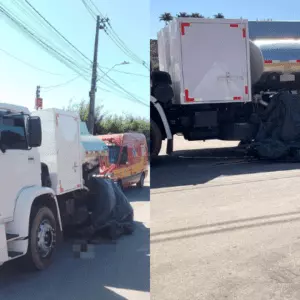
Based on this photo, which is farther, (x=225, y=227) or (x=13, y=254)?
(x=225, y=227)

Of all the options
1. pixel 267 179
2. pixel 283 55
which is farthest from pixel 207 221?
pixel 283 55

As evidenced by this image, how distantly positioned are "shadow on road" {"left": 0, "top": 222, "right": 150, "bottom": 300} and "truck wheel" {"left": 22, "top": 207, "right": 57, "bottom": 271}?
25 mm

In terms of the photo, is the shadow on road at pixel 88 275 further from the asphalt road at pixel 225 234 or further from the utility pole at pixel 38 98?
the asphalt road at pixel 225 234

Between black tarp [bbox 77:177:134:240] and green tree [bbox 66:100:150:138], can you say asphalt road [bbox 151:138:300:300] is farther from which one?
green tree [bbox 66:100:150:138]

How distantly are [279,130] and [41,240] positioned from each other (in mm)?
7854

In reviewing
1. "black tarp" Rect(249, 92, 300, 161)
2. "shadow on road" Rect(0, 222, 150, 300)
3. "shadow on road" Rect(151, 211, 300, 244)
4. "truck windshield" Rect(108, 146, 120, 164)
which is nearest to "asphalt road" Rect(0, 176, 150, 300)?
"shadow on road" Rect(0, 222, 150, 300)

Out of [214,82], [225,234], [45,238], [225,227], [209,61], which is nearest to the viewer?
[45,238]

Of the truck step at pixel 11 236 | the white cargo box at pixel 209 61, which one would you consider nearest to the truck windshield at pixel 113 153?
the truck step at pixel 11 236

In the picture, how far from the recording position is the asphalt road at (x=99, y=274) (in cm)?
116

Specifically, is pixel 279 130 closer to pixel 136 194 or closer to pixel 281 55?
pixel 281 55

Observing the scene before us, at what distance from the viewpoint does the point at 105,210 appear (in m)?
1.31

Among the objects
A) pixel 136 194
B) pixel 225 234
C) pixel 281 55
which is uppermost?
pixel 281 55

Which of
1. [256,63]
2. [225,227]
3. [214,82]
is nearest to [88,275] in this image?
[225,227]

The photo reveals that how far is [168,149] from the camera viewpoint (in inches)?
298
